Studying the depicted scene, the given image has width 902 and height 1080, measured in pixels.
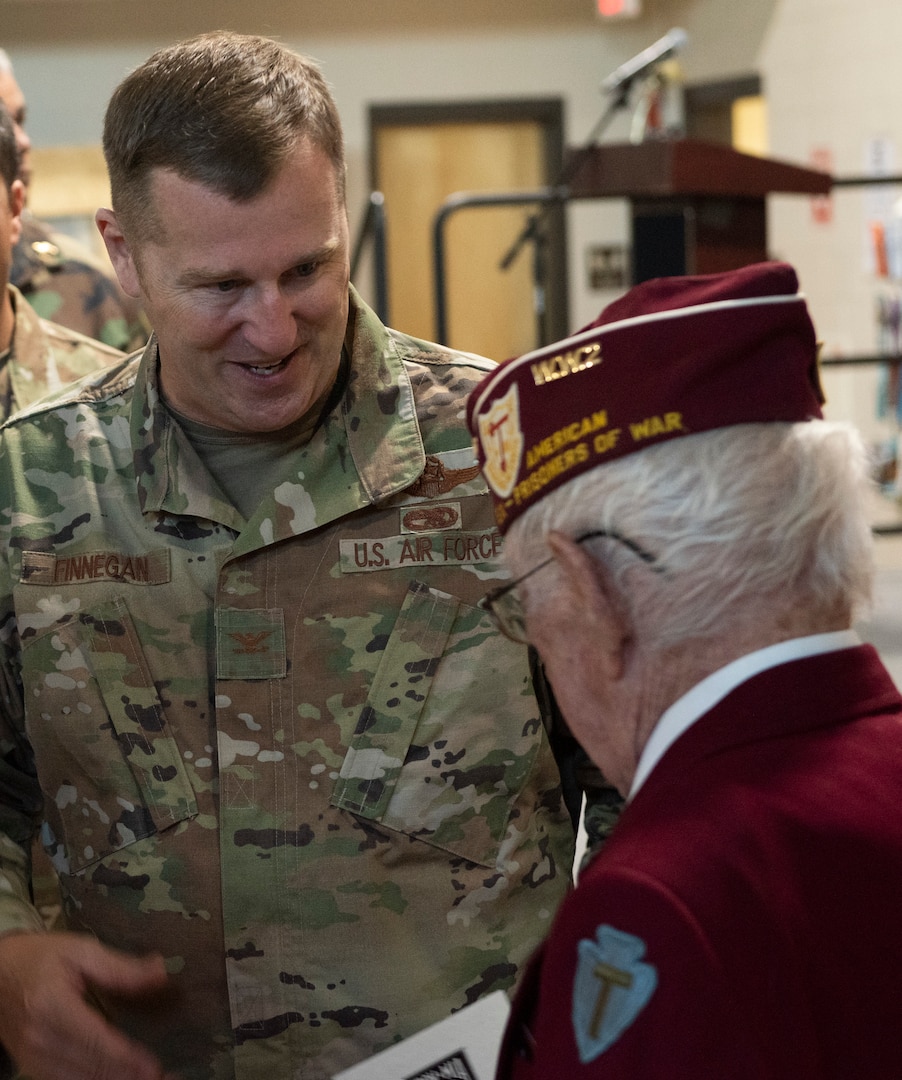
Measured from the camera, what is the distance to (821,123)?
6168 mm

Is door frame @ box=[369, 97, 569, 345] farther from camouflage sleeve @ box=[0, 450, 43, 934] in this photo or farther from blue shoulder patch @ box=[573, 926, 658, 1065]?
blue shoulder patch @ box=[573, 926, 658, 1065]

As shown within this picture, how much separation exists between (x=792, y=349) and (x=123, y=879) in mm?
882

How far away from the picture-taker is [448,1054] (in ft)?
3.70

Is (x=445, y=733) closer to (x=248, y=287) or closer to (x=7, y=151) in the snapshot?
(x=248, y=287)

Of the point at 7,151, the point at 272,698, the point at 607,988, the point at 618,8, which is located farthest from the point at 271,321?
the point at 618,8

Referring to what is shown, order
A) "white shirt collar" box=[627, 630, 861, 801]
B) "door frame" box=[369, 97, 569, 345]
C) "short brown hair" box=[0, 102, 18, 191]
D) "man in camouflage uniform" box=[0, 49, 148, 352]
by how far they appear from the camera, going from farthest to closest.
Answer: "door frame" box=[369, 97, 569, 345] → "man in camouflage uniform" box=[0, 49, 148, 352] → "short brown hair" box=[0, 102, 18, 191] → "white shirt collar" box=[627, 630, 861, 801]

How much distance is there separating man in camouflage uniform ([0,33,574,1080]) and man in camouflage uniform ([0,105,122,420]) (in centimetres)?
80

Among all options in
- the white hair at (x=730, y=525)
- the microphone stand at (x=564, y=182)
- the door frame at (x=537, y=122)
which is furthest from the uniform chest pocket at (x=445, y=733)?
the door frame at (x=537, y=122)

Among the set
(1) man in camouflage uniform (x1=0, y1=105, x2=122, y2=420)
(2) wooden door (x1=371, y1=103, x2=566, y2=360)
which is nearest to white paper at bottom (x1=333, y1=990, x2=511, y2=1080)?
(1) man in camouflage uniform (x1=0, y1=105, x2=122, y2=420)

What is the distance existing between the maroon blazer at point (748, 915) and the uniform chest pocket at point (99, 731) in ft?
2.11

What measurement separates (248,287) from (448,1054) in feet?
2.46

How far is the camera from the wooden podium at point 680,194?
3.47 meters

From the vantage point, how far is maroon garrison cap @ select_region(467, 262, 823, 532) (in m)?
0.81

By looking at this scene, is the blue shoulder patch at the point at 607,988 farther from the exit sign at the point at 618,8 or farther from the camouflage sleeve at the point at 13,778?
the exit sign at the point at 618,8
